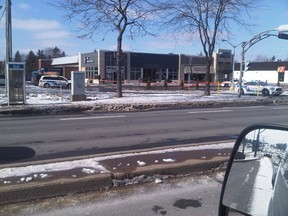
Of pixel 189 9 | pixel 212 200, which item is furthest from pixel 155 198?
pixel 189 9

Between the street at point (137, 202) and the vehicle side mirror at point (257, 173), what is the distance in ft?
7.17

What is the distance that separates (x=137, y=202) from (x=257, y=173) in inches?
111

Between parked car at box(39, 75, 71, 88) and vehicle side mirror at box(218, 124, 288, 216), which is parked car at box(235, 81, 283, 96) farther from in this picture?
vehicle side mirror at box(218, 124, 288, 216)

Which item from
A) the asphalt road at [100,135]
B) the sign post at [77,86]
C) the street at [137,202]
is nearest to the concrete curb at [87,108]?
the sign post at [77,86]

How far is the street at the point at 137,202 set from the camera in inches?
169

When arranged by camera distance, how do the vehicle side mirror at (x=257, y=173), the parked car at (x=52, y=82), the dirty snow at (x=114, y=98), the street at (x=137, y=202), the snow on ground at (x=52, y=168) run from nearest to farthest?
the vehicle side mirror at (x=257, y=173), the street at (x=137, y=202), the snow on ground at (x=52, y=168), the dirty snow at (x=114, y=98), the parked car at (x=52, y=82)

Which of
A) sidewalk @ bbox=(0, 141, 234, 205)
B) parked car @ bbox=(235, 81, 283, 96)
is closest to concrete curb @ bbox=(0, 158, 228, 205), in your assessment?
sidewalk @ bbox=(0, 141, 234, 205)

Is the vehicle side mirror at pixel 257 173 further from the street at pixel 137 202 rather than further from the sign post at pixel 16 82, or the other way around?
the sign post at pixel 16 82

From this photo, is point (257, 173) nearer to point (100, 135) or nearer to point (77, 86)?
point (100, 135)

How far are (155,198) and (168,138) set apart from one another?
4.69 m

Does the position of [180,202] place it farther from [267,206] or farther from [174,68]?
[174,68]

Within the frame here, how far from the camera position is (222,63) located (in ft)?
283

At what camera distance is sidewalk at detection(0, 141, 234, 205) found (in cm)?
471

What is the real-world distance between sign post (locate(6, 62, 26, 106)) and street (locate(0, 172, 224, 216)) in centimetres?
1549
